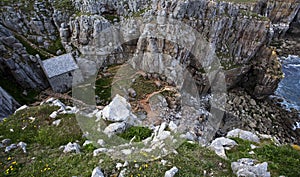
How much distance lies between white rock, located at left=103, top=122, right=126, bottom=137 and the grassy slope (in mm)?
1959

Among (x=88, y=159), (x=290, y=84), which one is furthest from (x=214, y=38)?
(x=88, y=159)

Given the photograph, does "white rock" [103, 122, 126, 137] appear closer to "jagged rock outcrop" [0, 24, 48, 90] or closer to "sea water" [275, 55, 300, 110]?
"jagged rock outcrop" [0, 24, 48, 90]

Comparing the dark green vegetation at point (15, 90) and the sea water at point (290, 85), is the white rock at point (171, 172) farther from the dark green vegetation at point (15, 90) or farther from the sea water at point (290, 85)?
the sea water at point (290, 85)

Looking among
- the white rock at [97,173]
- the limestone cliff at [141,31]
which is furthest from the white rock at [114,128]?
the limestone cliff at [141,31]

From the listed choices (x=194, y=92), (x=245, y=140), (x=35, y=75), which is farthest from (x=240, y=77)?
(x=35, y=75)

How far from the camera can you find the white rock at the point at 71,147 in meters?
14.6

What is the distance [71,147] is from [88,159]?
2405 millimetres

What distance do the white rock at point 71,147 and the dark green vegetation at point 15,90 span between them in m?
24.0

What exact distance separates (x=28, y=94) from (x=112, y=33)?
20.9m

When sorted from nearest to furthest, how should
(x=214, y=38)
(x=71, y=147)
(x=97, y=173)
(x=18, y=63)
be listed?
(x=97, y=173), (x=71, y=147), (x=18, y=63), (x=214, y=38)

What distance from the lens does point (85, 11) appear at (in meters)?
45.0

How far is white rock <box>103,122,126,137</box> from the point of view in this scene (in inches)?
637

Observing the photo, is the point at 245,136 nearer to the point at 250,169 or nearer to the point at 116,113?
the point at 250,169

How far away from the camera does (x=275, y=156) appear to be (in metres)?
13.5
